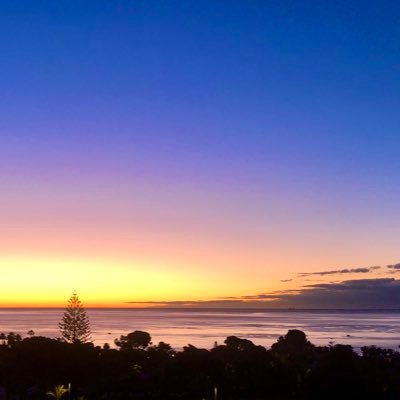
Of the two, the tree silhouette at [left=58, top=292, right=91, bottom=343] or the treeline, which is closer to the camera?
the treeline

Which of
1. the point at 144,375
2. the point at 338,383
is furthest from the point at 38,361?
the point at 338,383

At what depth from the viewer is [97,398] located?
41531 millimetres

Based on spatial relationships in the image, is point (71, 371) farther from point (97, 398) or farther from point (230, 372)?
point (230, 372)

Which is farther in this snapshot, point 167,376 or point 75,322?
point 75,322

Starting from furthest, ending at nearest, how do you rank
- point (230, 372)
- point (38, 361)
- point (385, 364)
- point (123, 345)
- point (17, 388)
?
1. point (123, 345)
2. point (385, 364)
3. point (230, 372)
4. point (38, 361)
5. point (17, 388)

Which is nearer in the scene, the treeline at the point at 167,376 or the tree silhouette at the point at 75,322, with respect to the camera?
the treeline at the point at 167,376

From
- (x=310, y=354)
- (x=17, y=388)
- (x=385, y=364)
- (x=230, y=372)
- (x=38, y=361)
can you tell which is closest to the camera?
(x=17, y=388)

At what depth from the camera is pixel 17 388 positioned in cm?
4041

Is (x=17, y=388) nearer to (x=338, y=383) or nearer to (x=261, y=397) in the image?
(x=261, y=397)

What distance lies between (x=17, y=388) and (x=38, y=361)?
289 centimetres

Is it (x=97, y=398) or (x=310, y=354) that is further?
(x=310, y=354)

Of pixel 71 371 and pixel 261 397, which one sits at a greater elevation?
pixel 71 371

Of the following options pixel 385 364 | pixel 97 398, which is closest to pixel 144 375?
pixel 97 398

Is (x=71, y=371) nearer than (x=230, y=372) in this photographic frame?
Yes
